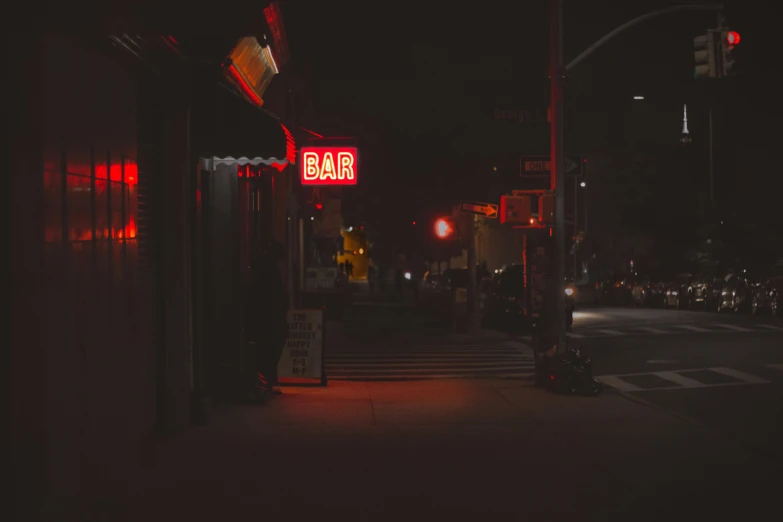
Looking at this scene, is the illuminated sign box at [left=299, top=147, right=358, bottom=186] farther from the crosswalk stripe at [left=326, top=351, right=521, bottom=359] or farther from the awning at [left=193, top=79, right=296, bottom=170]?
the awning at [left=193, top=79, right=296, bottom=170]

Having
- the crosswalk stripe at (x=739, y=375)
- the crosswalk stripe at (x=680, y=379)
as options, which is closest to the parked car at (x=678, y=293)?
the crosswalk stripe at (x=739, y=375)

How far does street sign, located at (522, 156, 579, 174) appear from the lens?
16812 millimetres

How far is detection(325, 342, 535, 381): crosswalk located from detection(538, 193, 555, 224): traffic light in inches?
112

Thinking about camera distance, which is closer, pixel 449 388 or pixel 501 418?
pixel 501 418

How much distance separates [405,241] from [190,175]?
50621 mm

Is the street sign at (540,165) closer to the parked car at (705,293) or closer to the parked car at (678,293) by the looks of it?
the parked car at (705,293)

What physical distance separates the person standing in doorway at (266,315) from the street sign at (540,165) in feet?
18.6

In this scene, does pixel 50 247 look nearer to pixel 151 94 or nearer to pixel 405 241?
pixel 151 94

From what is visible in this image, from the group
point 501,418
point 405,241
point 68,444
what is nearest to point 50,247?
point 68,444

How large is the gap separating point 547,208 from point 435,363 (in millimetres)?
4696

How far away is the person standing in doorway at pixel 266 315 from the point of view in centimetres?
1279

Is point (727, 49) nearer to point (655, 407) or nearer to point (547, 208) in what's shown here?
point (547, 208)

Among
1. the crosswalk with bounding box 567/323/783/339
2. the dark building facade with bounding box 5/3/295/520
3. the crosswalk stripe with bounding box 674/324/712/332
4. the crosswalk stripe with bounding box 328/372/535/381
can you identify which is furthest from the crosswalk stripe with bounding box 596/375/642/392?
the crosswalk stripe with bounding box 674/324/712/332

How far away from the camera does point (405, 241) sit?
200ft
